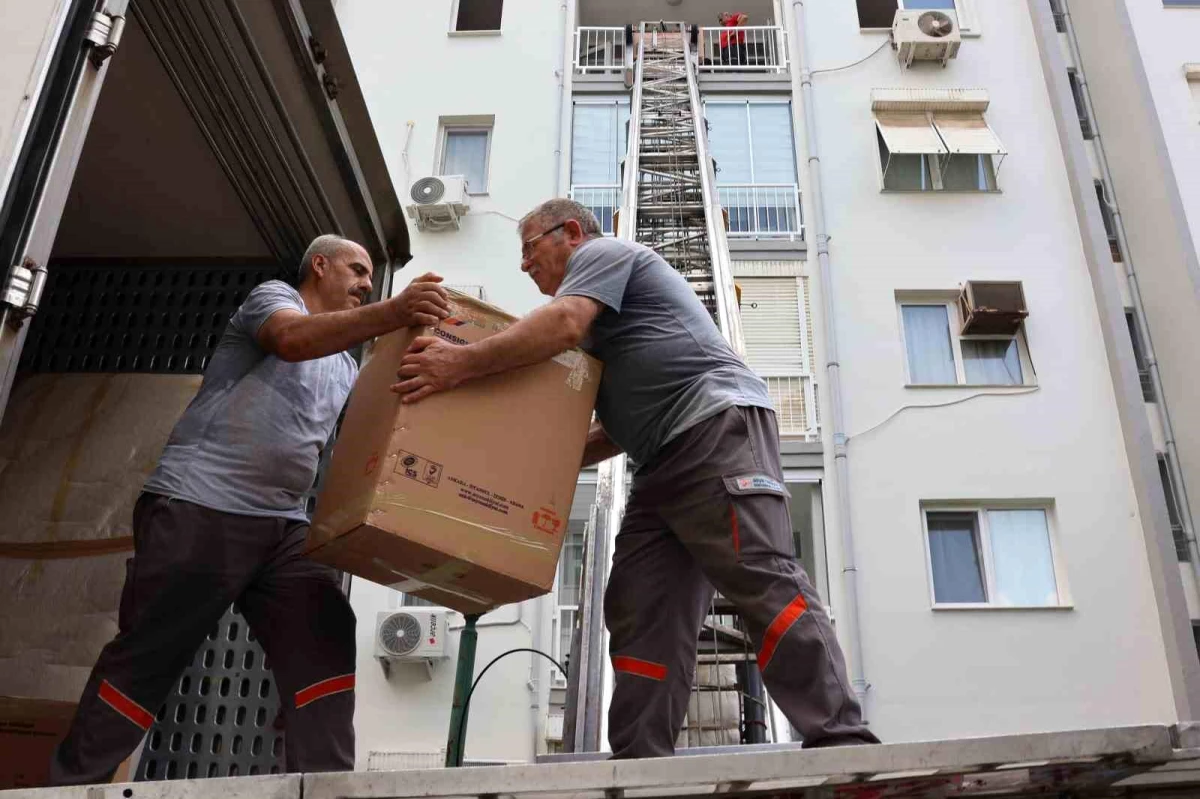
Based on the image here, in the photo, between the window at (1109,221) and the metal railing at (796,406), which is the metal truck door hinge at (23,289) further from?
the window at (1109,221)

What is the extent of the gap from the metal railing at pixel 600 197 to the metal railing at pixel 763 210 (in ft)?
4.25

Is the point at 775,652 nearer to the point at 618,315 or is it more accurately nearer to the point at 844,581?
the point at 618,315

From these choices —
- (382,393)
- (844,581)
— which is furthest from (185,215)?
(844,581)

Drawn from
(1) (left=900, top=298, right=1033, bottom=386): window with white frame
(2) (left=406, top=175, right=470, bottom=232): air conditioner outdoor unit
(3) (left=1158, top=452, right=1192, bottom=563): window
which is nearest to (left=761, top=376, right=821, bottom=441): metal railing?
(1) (left=900, top=298, right=1033, bottom=386): window with white frame

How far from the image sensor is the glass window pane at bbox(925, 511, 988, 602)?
9.53 meters

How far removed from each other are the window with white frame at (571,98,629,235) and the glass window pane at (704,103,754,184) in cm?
113

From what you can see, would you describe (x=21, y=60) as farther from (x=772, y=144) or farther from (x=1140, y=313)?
(x=1140, y=313)

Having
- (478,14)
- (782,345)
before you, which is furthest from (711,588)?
(478,14)

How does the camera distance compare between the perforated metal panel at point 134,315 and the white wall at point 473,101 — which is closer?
the perforated metal panel at point 134,315

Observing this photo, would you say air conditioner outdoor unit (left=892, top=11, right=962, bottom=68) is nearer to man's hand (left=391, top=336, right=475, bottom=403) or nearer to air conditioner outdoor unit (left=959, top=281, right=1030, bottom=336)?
air conditioner outdoor unit (left=959, top=281, right=1030, bottom=336)

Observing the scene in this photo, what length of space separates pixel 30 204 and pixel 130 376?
1946mm

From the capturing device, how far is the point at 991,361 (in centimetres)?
1063

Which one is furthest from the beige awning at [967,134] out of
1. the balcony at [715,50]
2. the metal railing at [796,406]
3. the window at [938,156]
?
the metal railing at [796,406]

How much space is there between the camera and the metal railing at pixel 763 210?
37.4ft
